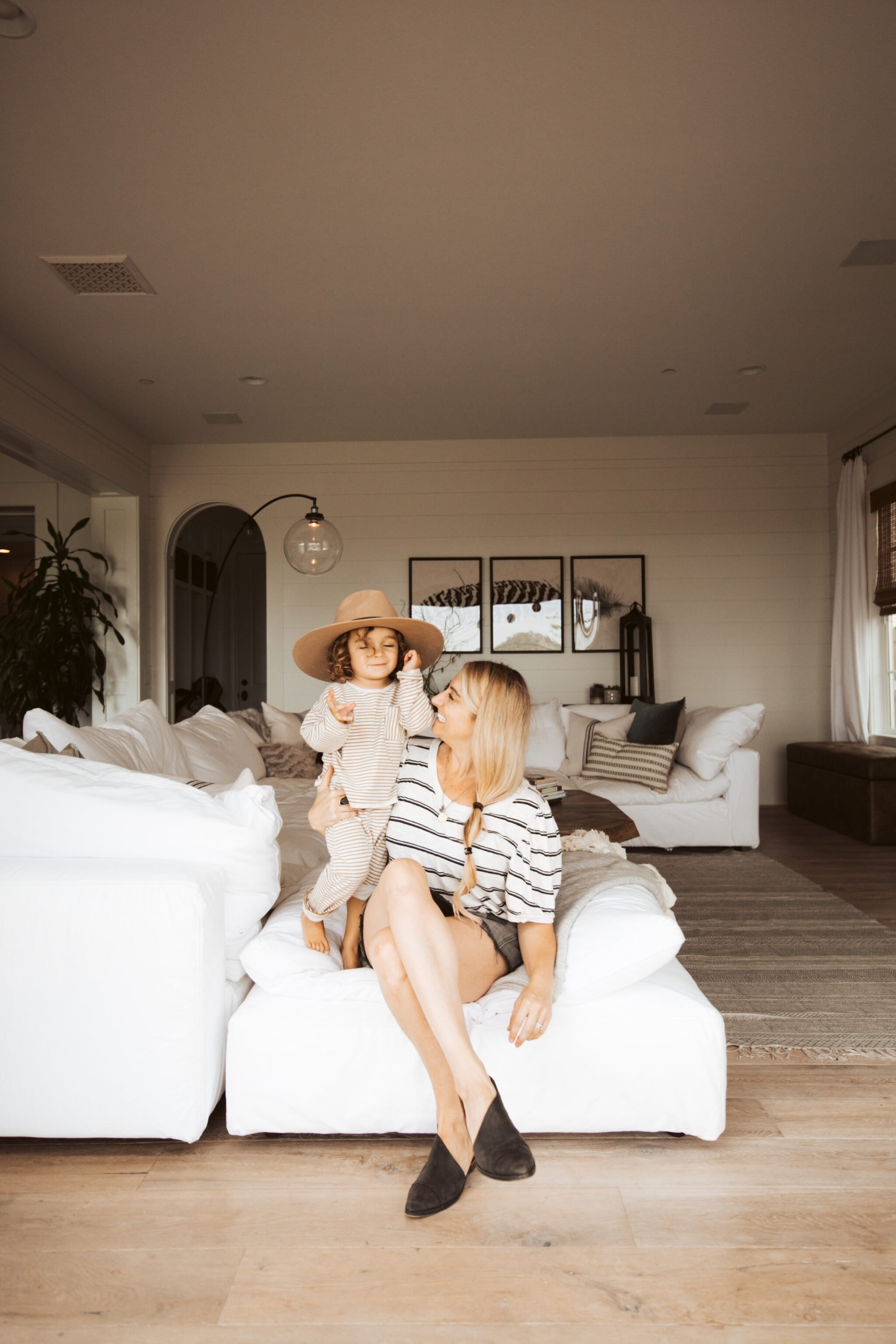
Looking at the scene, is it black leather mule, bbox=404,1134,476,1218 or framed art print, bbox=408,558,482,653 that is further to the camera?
framed art print, bbox=408,558,482,653

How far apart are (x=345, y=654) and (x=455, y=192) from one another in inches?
85.3

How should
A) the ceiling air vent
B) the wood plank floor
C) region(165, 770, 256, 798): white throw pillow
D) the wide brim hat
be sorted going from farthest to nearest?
1. the ceiling air vent
2. the wide brim hat
3. region(165, 770, 256, 798): white throw pillow
4. the wood plank floor

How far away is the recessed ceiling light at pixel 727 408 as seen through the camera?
6.14 m

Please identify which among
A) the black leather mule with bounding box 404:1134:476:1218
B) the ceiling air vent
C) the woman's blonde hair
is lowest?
the black leather mule with bounding box 404:1134:476:1218

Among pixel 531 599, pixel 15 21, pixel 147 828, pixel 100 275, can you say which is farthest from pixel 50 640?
pixel 147 828

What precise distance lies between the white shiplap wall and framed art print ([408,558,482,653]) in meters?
0.09

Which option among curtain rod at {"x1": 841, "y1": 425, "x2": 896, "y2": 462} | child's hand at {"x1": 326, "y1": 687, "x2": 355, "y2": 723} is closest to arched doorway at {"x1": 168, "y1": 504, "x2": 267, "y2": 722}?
curtain rod at {"x1": 841, "y1": 425, "x2": 896, "y2": 462}

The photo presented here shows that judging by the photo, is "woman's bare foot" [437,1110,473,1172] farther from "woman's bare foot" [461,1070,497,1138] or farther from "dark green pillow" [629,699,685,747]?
"dark green pillow" [629,699,685,747]

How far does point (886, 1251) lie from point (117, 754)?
2.39 meters

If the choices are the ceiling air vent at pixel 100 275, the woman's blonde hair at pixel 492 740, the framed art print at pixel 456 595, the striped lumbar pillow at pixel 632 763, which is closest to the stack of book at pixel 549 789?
the striped lumbar pillow at pixel 632 763

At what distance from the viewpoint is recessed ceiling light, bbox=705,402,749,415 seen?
6141mm

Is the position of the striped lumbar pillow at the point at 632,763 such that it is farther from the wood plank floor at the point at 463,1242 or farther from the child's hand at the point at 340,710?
the child's hand at the point at 340,710

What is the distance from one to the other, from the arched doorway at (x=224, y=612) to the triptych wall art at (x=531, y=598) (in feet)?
7.36

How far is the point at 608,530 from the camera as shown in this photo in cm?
705
